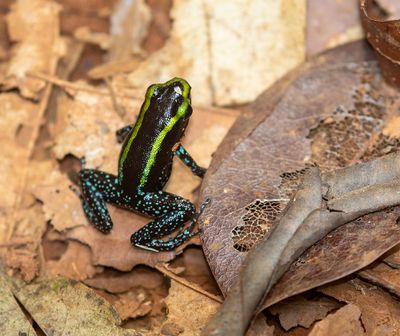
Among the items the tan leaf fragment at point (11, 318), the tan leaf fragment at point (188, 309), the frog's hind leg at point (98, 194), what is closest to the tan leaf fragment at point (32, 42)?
the frog's hind leg at point (98, 194)

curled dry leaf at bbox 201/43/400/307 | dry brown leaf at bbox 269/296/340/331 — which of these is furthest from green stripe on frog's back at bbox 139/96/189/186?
dry brown leaf at bbox 269/296/340/331

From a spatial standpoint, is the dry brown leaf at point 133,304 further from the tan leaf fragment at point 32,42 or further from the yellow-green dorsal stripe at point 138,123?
the tan leaf fragment at point 32,42

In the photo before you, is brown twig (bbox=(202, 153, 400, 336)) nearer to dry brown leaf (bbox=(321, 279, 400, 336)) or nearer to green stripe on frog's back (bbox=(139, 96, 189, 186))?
dry brown leaf (bbox=(321, 279, 400, 336))

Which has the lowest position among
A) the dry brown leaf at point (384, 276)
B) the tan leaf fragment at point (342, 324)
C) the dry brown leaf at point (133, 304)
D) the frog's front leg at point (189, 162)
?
the dry brown leaf at point (133, 304)

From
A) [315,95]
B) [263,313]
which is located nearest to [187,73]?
[315,95]

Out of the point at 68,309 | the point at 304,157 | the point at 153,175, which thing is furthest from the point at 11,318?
the point at 304,157
